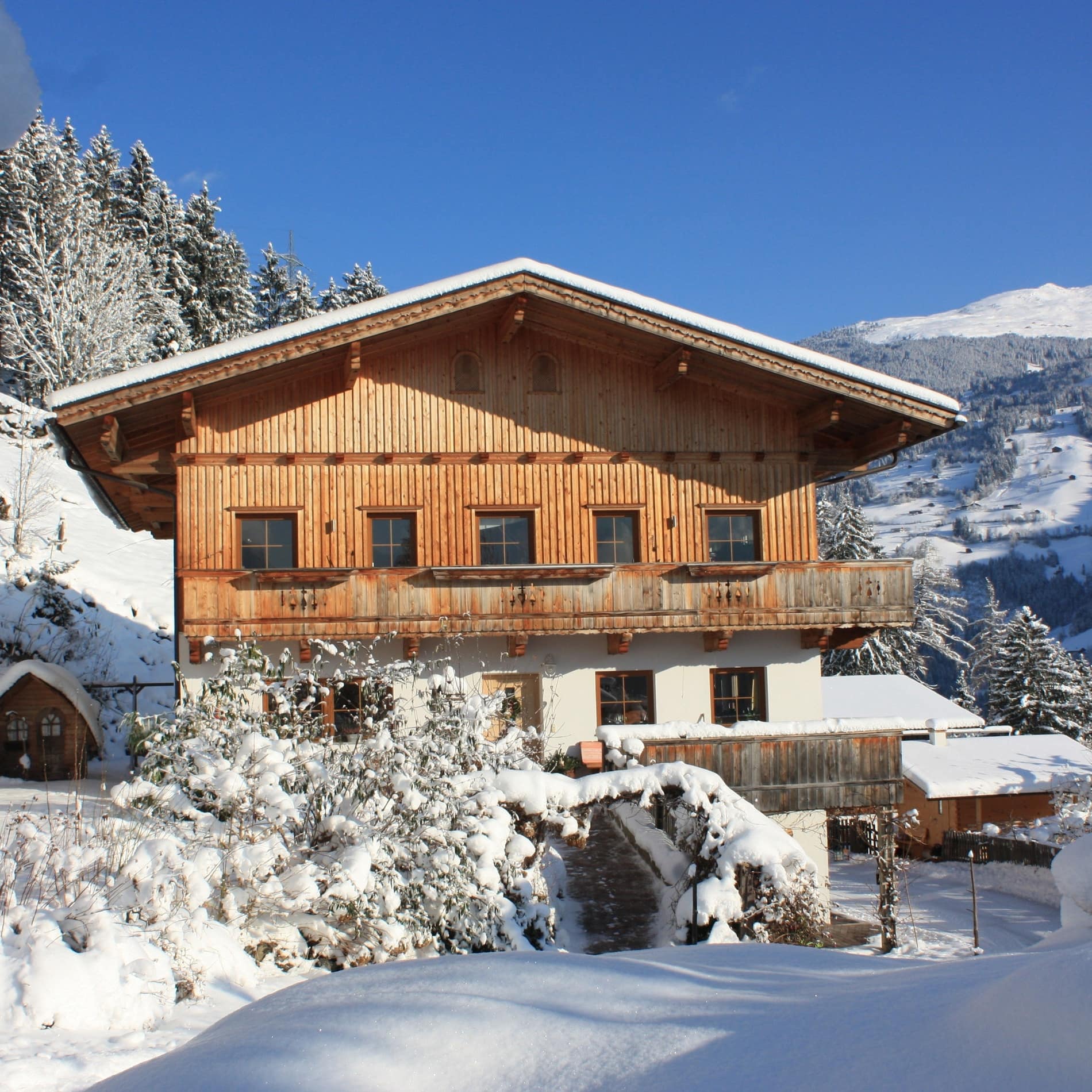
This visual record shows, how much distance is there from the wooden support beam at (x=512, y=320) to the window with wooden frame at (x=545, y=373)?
611mm

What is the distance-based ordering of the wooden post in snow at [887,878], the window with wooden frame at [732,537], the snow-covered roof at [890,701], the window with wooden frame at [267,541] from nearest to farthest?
the wooden post in snow at [887,878] < the window with wooden frame at [267,541] < the window with wooden frame at [732,537] < the snow-covered roof at [890,701]

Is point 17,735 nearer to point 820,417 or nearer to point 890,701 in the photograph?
point 820,417

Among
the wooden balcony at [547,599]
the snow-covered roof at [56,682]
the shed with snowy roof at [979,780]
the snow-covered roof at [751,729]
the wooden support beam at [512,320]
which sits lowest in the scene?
the shed with snowy roof at [979,780]

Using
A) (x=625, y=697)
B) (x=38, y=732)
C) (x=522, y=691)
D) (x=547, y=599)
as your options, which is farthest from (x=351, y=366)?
(x=38, y=732)

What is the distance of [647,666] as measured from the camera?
17.7m

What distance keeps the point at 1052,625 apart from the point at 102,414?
549ft

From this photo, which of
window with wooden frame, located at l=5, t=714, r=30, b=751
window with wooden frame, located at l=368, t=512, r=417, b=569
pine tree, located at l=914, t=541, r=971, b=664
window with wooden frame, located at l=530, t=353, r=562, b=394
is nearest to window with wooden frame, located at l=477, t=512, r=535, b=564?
window with wooden frame, located at l=368, t=512, r=417, b=569

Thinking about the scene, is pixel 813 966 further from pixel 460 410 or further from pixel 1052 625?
pixel 1052 625

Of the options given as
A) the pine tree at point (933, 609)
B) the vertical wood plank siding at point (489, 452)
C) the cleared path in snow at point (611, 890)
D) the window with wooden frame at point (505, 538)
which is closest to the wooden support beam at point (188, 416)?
the vertical wood plank siding at point (489, 452)

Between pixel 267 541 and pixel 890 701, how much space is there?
2745 cm

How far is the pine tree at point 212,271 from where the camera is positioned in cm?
5175

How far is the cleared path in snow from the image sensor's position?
1369 cm

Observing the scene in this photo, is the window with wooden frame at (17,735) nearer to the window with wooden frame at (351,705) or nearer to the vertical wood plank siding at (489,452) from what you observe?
the vertical wood plank siding at (489,452)

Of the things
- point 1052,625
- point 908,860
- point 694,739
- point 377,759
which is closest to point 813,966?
point 377,759
